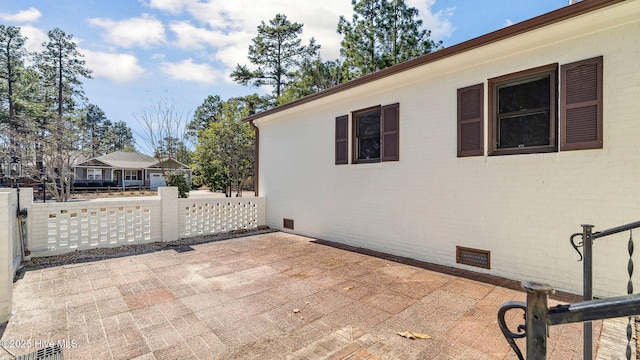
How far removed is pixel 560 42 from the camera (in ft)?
11.5

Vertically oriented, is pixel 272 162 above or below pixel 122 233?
above

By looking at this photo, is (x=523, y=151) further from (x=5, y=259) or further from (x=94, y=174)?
(x=94, y=174)

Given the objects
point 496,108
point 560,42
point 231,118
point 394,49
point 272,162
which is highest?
point 394,49

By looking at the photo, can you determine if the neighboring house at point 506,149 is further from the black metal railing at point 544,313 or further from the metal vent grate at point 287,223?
the black metal railing at point 544,313

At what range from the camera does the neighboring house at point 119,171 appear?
97.1 ft

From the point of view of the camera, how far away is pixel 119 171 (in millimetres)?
32594

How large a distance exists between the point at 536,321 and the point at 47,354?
10.2 ft

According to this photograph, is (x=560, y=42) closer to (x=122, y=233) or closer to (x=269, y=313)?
(x=269, y=313)

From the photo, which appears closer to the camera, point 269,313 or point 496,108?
point 269,313

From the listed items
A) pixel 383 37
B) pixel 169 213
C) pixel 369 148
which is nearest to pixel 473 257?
pixel 369 148

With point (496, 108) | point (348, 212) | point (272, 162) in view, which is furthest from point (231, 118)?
point (496, 108)

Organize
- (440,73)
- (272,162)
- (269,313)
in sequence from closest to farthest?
(269,313), (440,73), (272,162)

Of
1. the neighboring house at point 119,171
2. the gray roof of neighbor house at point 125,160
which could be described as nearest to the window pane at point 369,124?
the neighboring house at point 119,171

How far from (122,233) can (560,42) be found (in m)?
7.76
